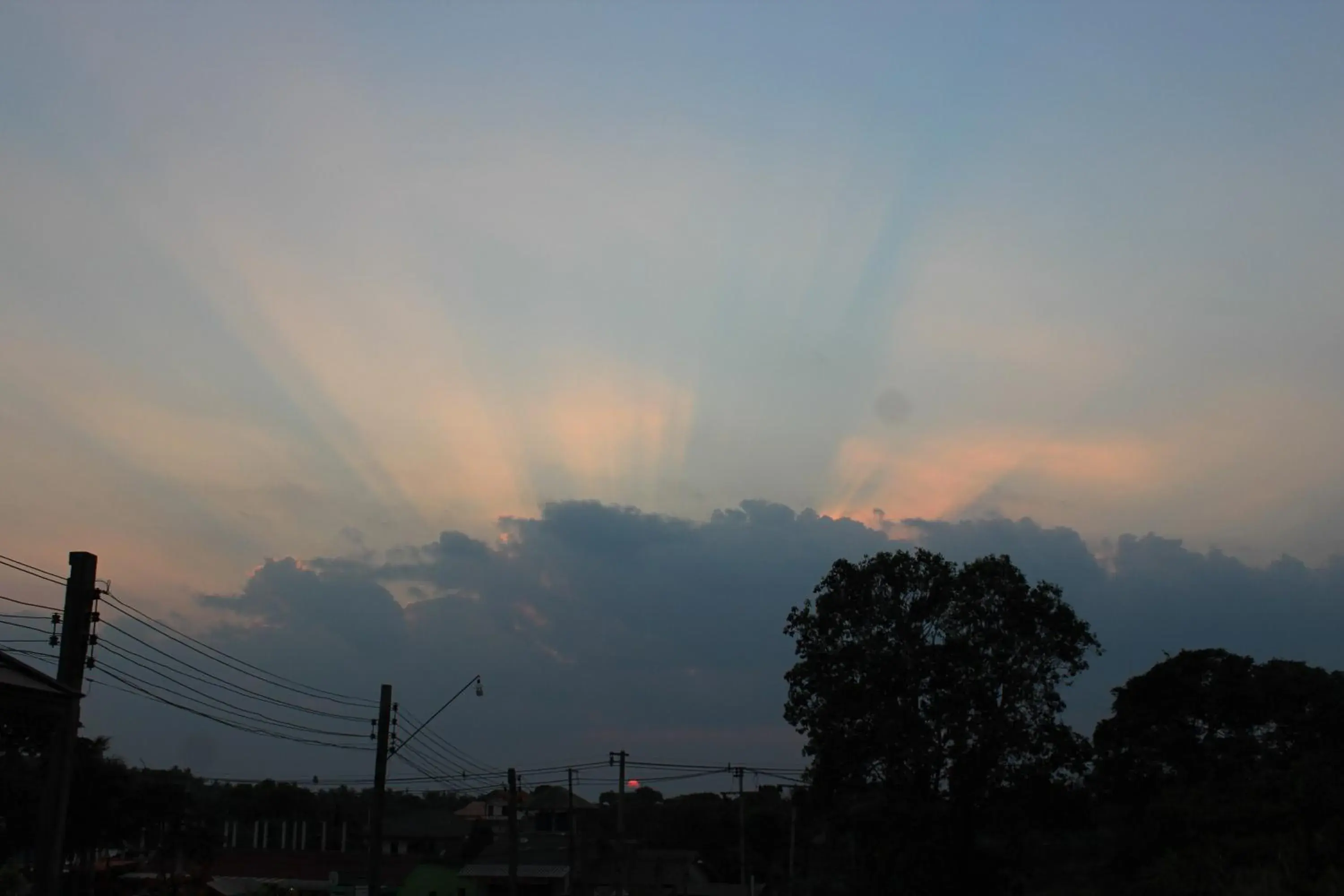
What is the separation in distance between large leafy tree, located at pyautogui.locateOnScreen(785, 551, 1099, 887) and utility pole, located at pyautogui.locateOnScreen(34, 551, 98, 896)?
28.5 meters

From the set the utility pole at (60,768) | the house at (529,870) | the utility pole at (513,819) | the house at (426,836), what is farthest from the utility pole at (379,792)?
the house at (426,836)

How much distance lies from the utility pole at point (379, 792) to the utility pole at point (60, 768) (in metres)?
18.8

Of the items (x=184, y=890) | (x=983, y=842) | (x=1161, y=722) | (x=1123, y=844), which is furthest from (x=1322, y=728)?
(x=184, y=890)

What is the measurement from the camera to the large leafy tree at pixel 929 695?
42.7 m

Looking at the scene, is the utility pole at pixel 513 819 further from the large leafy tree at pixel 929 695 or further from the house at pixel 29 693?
the house at pixel 29 693

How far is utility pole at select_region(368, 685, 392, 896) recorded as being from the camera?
39531 mm

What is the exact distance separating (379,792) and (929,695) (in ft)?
66.6

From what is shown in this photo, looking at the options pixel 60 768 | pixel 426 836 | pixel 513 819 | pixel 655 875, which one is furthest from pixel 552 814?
pixel 60 768

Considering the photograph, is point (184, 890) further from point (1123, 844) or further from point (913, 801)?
point (1123, 844)

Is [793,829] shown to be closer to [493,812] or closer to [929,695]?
[929,695]

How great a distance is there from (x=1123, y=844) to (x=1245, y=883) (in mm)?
7884

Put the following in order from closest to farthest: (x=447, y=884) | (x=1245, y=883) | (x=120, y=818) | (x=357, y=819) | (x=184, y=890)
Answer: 1. (x=1245, y=883)
2. (x=184, y=890)
3. (x=120, y=818)
4. (x=447, y=884)
5. (x=357, y=819)

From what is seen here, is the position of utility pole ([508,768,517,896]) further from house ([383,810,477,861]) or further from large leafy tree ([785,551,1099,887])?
house ([383,810,477,861])

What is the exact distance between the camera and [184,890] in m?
40.5
